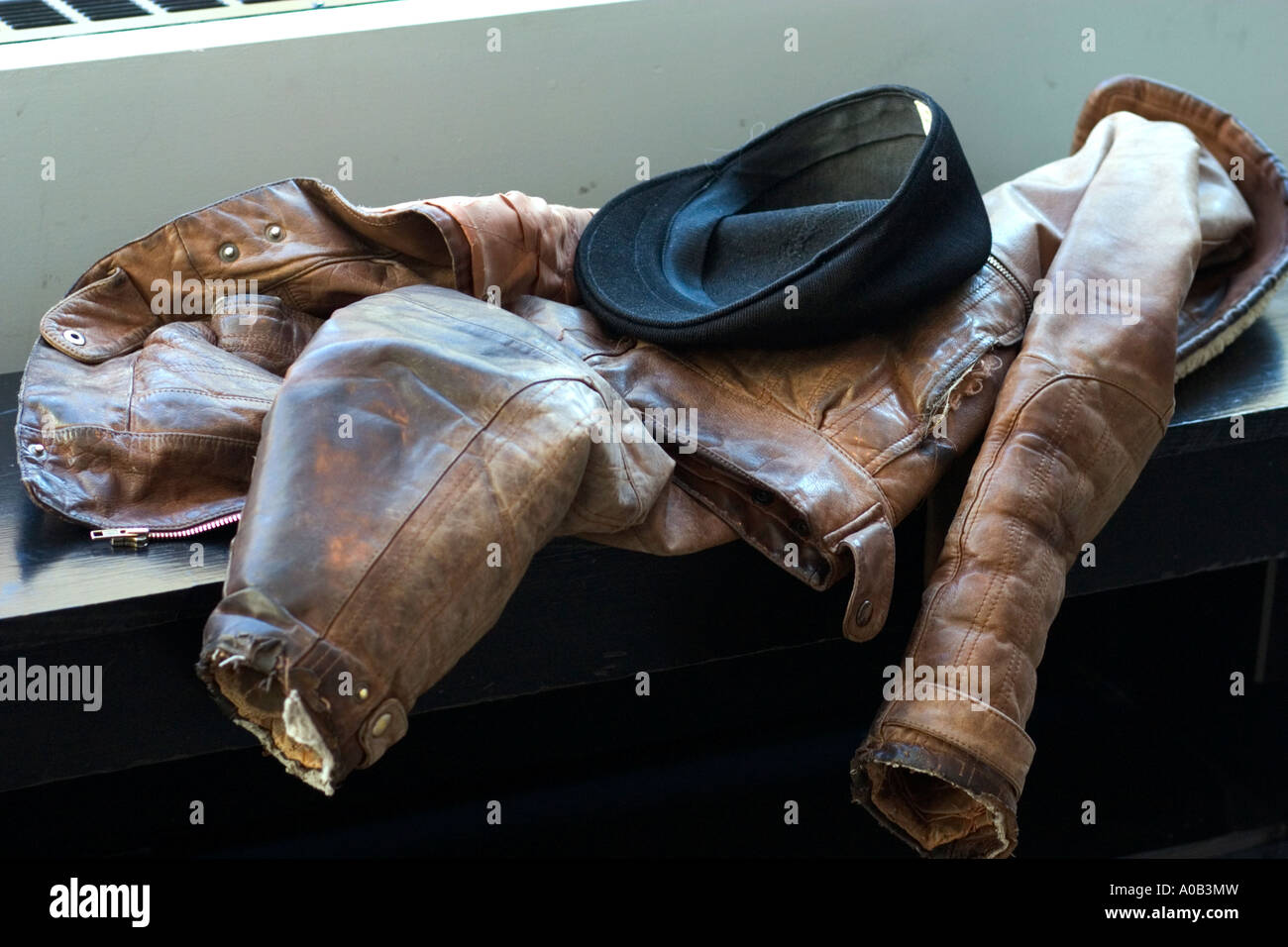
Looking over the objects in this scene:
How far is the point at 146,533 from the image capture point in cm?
106

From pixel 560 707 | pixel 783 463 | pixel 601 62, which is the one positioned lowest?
pixel 560 707

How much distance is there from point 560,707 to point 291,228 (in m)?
0.74

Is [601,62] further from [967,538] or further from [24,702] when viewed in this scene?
→ [24,702]

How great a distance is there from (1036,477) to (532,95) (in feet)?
2.64

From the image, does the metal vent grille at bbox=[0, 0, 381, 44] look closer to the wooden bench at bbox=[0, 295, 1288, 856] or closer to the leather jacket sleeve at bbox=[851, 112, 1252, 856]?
the wooden bench at bbox=[0, 295, 1288, 856]

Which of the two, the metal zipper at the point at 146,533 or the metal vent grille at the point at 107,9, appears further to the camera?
the metal vent grille at the point at 107,9

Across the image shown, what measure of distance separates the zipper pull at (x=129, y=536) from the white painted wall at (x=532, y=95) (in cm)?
55

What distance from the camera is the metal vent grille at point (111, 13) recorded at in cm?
147

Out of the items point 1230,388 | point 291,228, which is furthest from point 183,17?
point 1230,388

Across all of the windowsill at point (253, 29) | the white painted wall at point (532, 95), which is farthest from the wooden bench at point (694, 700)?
the windowsill at point (253, 29)

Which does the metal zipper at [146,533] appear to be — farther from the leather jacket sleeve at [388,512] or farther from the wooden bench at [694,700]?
the leather jacket sleeve at [388,512]

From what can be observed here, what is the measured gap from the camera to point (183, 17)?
150cm

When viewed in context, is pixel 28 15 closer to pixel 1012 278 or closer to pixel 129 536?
pixel 129 536

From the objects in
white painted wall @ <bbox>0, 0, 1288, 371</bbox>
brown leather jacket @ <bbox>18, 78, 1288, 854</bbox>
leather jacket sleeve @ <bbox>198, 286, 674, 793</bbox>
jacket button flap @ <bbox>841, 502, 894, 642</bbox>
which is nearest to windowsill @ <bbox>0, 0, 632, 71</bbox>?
white painted wall @ <bbox>0, 0, 1288, 371</bbox>
